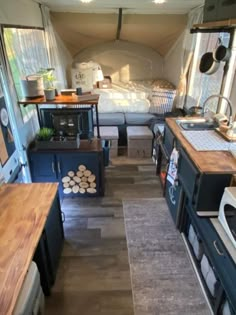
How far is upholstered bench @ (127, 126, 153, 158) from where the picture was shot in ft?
11.8

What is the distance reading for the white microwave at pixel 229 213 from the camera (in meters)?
1.37

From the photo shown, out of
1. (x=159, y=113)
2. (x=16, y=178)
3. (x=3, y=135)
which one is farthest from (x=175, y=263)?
(x=159, y=113)

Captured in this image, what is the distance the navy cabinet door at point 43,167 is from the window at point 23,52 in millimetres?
414

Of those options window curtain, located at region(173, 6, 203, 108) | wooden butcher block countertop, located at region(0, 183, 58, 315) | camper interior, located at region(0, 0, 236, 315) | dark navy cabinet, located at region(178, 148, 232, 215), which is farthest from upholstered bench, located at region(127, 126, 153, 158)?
wooden butcher block countertop, located at region(0, 183, 58, 315)

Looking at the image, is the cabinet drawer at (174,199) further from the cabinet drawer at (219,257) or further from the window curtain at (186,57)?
the window curtain at (186,57)

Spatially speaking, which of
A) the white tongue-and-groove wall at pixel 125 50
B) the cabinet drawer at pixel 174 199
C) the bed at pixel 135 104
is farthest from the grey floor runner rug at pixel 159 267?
the white tongue-and-groove wall at pixel 125 50

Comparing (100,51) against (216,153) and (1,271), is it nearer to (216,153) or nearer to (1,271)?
(216,153)

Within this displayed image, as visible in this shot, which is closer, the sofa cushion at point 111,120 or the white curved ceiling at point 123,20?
the white curved ceiling at point 123,20

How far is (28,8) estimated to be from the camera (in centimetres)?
263

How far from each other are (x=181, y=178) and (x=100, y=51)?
3.78 m

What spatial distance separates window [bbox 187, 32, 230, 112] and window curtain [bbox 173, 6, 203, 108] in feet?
0.28

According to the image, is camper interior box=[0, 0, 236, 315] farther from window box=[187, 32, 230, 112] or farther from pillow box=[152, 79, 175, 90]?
pillow box=[152, 79, 175, 90]

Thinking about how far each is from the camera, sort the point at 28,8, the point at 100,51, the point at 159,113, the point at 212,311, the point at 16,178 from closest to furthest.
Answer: the point at 212,311
the point at 16,178
the point at 28,8
the point at 159,113
the point at 100,51

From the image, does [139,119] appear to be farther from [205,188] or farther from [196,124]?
[205,188]
